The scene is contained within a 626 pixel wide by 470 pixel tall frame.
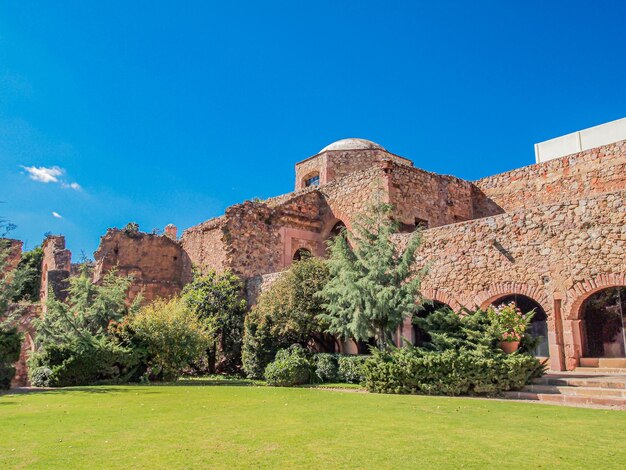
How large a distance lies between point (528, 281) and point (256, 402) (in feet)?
24.8

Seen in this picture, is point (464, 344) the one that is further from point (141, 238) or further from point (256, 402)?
point (141, 238)

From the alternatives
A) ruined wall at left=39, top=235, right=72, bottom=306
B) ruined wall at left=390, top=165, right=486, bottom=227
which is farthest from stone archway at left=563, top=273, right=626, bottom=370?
ruined wall at left=39, top=235, right=72, bottom=306

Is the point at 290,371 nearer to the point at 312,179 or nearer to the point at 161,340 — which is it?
the point at 161,340

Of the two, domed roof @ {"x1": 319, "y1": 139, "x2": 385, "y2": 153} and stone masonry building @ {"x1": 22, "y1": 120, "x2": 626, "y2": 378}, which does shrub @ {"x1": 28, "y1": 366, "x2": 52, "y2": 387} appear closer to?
stone masonry building @ {"x1": 22, "y1": 120, "x2": 626, "y2": 378}

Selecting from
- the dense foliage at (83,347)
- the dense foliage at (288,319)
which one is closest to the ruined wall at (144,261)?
the dense foliage at (83,347)

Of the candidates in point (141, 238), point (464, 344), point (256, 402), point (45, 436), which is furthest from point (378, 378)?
point (141, 238)

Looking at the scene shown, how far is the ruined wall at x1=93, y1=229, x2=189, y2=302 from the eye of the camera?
23406 mm

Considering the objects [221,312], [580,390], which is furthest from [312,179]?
[580,390]

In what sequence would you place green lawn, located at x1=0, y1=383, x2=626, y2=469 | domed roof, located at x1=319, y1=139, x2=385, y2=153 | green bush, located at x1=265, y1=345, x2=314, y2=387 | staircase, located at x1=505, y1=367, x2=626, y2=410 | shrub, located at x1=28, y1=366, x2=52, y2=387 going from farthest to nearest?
1. domed roof, located at x1=319, y1=139, x2=385, y2=153
2. green bush, located at x1=265, y1=345, x2=314, y2=387
3. shrub, located at x1=28, y1=366, x2=52, y2=387
4. staircase, located at x1=505, y1=367, x2=626, y2=410
5. green lawn, located at x1=0, y1=383, x2=626, y2=469

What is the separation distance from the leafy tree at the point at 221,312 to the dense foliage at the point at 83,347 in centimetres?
291

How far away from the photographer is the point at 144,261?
24.4 m

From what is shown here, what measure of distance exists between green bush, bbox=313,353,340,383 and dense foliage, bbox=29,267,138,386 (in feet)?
16.5

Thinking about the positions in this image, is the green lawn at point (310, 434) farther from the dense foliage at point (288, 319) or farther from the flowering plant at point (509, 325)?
the dense foliage at point (288, 319)

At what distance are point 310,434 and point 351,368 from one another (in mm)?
8049
